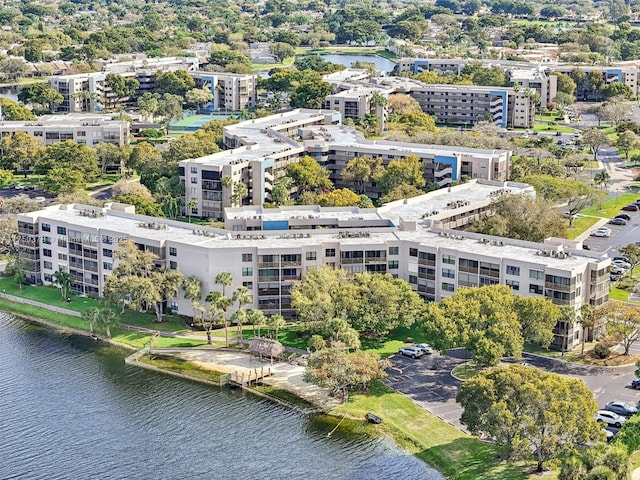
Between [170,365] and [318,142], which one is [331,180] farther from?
[170,365]

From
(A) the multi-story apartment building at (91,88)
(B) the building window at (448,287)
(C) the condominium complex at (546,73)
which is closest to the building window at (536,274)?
(B) the building window at (448,287)

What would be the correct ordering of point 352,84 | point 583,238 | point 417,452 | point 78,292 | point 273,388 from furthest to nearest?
→ point 352,84, point 583,238, point 78,292, point 273,388, point 417,452

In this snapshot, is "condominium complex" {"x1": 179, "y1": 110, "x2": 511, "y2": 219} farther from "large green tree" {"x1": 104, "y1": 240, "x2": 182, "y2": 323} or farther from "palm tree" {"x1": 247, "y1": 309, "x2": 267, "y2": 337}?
"palm tree" {"x1": 247, "y1": 309, "x2": 267, "y2": 337}

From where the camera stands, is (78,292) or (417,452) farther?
(78,292)

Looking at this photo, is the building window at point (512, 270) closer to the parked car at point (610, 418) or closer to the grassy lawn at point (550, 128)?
the parked car at point (610, 418)

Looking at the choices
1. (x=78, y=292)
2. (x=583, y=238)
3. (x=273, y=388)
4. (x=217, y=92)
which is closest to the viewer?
(x=273, y=388)

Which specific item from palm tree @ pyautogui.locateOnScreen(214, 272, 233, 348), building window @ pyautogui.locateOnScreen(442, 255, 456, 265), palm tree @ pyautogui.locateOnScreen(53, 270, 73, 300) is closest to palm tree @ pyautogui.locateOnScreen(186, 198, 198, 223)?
palm tree @ pyautogui.locateOnScreen(53, 270, 73, 300)

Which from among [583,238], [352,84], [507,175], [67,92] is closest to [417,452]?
[583,238]
